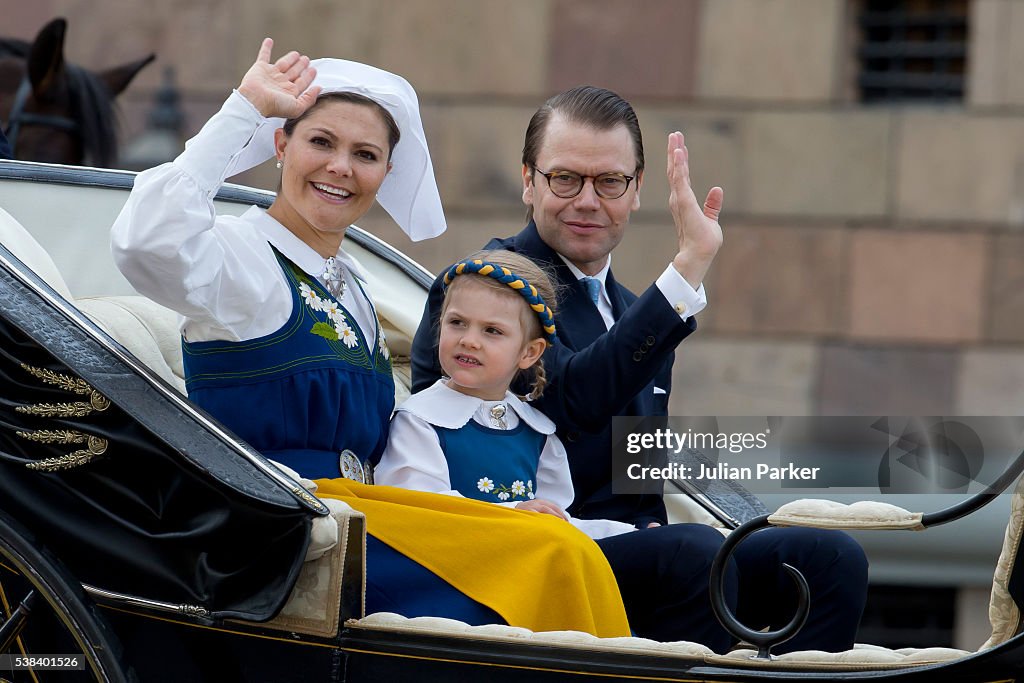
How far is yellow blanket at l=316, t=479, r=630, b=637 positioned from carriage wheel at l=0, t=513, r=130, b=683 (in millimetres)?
397

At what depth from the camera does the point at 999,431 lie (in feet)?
9.52

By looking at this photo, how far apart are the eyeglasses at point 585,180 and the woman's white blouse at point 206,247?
0.53 m

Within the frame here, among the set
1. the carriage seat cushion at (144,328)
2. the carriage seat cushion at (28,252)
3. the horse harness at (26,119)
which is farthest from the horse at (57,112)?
the carriage seat cushion at (28,252)

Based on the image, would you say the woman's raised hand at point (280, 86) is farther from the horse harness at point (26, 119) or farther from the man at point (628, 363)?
the horse harness at point (26, 119)

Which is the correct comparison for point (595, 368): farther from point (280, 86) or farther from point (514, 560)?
point (280, 86)

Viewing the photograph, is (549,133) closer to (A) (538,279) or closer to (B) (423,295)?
(A) (538,279)

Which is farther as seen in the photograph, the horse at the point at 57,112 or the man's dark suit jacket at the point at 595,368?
the horse at the point at 57,112

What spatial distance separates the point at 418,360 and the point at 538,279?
31 centimetres

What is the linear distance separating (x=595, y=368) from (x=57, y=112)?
3.09 metres

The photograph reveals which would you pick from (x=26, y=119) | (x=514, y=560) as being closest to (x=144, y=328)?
(x=514, y=560)

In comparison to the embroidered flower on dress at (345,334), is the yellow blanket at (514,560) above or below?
below

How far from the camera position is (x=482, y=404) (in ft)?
8.83

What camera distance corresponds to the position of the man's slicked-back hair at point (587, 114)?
287 centimetres

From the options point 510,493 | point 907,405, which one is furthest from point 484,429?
point 907,405
